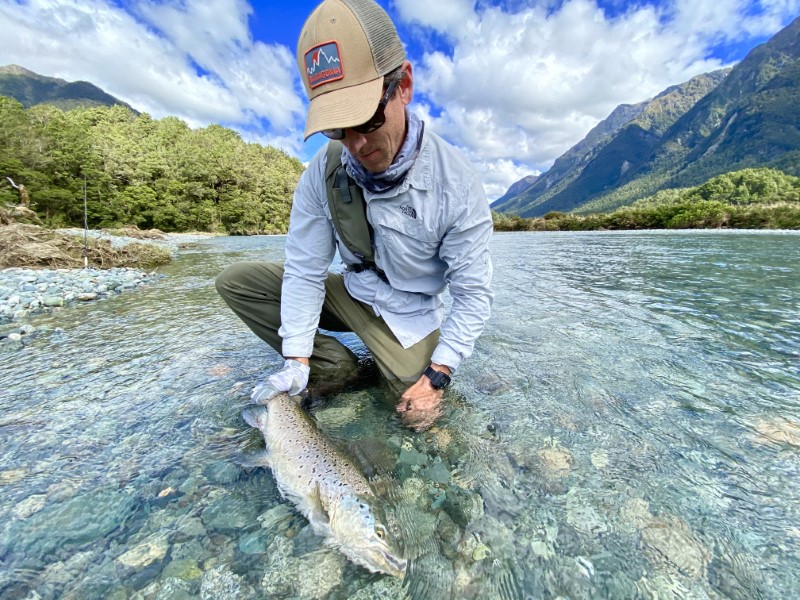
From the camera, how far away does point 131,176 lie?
4553 centimetres

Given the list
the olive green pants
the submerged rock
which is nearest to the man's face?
the olive green pants

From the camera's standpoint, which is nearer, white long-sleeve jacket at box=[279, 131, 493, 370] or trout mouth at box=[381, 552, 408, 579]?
trout mouth at box=[381, 552, 408, 579]

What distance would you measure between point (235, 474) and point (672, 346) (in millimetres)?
4265

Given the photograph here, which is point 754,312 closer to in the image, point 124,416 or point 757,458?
point 757,458

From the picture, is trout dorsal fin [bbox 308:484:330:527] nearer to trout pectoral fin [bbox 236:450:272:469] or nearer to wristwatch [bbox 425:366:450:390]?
trout pectoral fin [bbox 236:450:272:469]

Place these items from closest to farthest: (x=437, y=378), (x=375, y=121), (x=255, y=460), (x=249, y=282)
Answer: (x=375, y=121)
(x=255, y=460)
(x=437, y=378)
(x=249, y=282)

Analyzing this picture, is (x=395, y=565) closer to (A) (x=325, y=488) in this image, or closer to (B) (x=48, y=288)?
(A) (x=325, y=488)

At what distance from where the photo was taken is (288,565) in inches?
59.6

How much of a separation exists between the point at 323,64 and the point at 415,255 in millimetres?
1226

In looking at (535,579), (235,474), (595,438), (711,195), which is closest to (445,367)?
(595,438)

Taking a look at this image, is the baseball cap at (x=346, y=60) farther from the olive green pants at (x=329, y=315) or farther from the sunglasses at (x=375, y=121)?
the olive green pants at (x=329, y=315)

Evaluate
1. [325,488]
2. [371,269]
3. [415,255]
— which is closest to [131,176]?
[371,269]

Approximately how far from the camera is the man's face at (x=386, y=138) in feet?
6.25

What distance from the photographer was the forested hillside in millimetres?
33219
